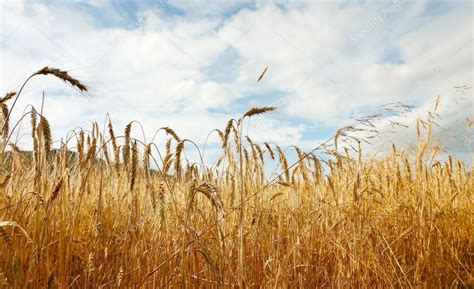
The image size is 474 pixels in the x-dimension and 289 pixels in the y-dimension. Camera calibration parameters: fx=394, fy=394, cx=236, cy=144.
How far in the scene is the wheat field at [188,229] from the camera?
192 cm

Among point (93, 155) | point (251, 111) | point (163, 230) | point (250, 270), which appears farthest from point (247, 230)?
point (93, 155)

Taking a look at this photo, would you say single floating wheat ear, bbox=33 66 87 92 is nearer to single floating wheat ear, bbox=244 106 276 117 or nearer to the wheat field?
the wheat field

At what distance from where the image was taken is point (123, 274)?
204 centimetres

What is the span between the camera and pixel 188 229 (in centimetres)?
189

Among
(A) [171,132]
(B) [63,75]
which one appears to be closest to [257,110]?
(A) [171,132]

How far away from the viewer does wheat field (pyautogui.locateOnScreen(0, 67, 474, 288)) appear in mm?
1920

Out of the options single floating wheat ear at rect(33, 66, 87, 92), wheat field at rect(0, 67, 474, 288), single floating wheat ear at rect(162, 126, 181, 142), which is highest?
single floating wheat ear at rect(33, 66, 87, 92)

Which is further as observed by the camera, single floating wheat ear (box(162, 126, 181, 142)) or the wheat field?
single floating wheat ear (box(162, 126, 181, 142))

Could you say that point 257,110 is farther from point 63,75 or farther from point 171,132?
point 63,75

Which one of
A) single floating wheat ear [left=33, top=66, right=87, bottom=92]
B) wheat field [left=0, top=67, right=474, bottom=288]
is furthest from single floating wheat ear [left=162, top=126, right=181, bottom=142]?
single floating wheat ear [left=33, top=66, right=87, bottom=92]

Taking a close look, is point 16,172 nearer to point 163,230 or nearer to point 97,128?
point 97,128

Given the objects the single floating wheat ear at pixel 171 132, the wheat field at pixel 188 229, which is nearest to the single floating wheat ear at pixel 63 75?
the wheat field at pixel 188 229

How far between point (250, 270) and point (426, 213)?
6.34 ft

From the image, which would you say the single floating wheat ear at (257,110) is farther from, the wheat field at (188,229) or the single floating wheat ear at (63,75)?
the single floating wheat ear at (63,75)
